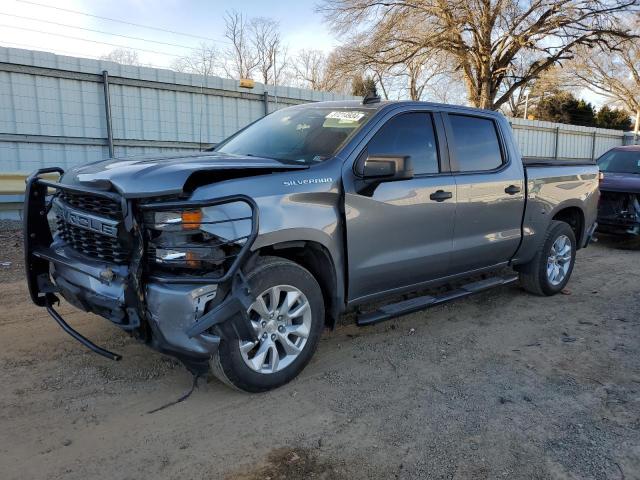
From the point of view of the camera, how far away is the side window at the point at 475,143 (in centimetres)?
479

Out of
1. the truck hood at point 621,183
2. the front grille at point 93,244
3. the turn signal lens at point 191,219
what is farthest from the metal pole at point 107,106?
the truck hood at point 621,183

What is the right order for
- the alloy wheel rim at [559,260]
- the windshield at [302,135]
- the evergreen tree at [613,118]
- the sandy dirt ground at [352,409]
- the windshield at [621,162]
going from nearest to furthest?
the sandy dirt ground at [352,409]
the windshield at [302,135]
the alloy wheel rim at [559,260]
the windshield at [621,162]
the evergreen tree at [613,118]

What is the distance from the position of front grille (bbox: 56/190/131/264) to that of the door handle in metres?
2.47

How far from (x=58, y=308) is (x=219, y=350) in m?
2.62

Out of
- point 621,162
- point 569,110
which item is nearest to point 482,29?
point 621,162

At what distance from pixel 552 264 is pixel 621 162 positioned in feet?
18.0

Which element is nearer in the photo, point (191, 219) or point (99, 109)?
point (191, 219)

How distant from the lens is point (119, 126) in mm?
10484

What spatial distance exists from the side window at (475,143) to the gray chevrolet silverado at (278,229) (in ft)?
0.06

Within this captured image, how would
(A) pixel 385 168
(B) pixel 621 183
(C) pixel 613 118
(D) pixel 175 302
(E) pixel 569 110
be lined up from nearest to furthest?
(D) pixel 175 302 < (A) pixel 385 168 < (B) pixel 621 183 < (E) pixel 569 110 < (C) pixel 613 118

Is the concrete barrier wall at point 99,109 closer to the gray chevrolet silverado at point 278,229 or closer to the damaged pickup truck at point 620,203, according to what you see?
the gray chevrolet silverado at point 278,229

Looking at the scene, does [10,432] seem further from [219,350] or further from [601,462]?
[601,462]

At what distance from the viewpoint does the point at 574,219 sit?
20.9ft

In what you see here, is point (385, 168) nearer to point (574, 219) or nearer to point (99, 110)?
point (574, 219)
